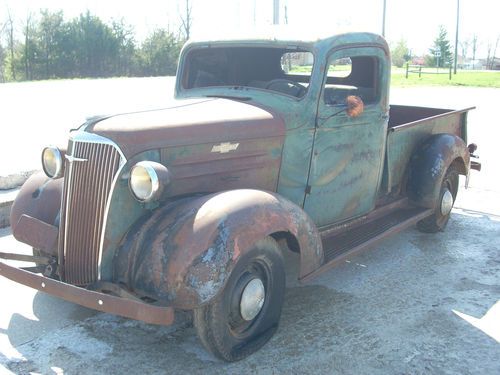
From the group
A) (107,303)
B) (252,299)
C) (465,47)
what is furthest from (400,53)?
(107,303)

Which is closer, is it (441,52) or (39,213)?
(39,213)

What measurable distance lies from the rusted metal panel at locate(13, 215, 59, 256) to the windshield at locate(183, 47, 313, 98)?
1.80 meters

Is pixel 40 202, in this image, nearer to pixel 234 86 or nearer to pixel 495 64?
pixel 234 86

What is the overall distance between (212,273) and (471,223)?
397 cm

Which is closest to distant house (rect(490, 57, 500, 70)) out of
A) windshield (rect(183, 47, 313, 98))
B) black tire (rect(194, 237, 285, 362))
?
windshield (rect(183, 47, 313, 98))

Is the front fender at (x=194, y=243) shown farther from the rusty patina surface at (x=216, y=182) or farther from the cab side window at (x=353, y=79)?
the cab side window at (x=353, y=79)

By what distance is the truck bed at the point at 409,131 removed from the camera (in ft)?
16.3

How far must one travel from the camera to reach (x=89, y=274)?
Result: 327 cm

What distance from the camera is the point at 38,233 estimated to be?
356 centimetres

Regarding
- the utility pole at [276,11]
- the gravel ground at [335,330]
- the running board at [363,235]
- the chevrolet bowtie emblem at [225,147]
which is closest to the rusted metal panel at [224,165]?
the chevrolet bowtie emblem at [225,147]

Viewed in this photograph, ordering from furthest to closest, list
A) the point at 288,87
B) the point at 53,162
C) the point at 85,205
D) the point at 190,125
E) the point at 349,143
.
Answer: the point at 349,143
the point at 288,87
the point at 53,162
the point at 190,125
the point at 85,205

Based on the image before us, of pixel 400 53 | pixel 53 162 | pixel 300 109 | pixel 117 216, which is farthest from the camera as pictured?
pixel 400 53

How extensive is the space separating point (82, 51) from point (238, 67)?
37149 millimetres

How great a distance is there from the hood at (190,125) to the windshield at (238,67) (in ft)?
1.85
